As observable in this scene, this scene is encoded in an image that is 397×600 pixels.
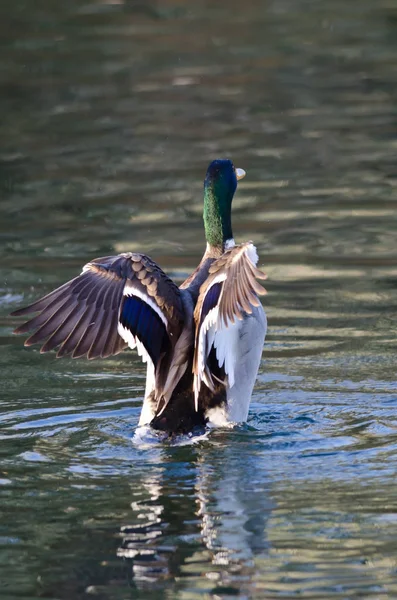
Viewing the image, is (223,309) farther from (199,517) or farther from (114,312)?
(199,517)

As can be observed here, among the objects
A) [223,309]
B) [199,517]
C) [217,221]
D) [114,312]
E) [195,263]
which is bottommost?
[199,517]

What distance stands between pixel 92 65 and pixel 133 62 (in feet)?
2.07

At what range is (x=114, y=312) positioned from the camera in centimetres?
794

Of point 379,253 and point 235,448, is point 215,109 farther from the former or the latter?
point 235,448

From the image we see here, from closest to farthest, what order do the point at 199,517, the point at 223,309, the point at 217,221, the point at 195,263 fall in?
the point at 199,517
the point at 223,309
the point at 217,221
the point at 195,263

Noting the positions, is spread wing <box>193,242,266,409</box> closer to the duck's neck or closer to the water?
the water

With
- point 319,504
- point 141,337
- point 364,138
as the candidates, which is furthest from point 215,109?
point 319,504

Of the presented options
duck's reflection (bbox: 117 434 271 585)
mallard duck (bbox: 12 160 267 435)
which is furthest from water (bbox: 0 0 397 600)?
mallard duck (bbox: 12 160 267 435)

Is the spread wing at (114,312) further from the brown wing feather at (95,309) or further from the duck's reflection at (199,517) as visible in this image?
the duck's reflection at (199,517)

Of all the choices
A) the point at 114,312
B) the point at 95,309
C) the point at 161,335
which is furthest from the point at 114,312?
the point at 161,335

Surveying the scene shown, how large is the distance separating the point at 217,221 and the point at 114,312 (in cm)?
128

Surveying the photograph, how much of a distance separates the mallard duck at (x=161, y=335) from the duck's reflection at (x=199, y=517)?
0.38m

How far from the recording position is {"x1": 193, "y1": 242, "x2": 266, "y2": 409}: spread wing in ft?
23.0

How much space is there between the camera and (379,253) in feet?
38.7
